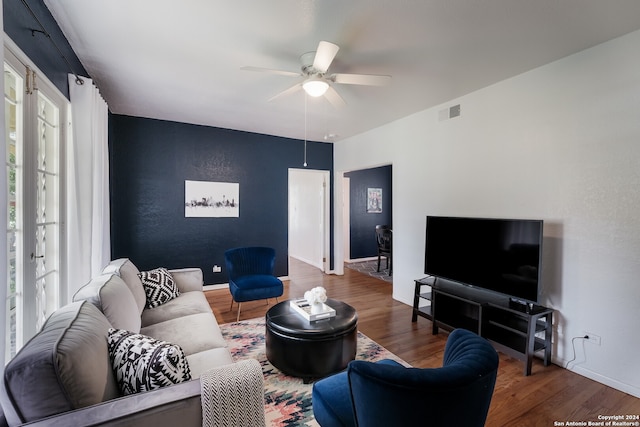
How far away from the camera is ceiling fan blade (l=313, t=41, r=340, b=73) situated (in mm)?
1931

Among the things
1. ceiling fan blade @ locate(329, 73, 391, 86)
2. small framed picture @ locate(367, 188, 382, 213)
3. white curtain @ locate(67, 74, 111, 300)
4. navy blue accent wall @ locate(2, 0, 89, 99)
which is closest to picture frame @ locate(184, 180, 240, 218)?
white curtain @ locate(67, 74, 111, 300)

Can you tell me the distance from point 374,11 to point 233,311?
3.61 metres

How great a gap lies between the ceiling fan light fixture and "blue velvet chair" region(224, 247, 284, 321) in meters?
2.32

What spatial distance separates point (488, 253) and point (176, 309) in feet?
9.81

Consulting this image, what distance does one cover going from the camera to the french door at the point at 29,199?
1677 mm

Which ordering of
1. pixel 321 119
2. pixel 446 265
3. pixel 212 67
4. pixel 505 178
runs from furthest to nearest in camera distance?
pixel 321 119 < pixel 446 265 < pixel 505 178 < pixel 212 67

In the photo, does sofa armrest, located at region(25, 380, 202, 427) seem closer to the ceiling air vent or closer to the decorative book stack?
the decorative book stack

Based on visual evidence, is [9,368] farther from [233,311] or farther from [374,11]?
[233,311]

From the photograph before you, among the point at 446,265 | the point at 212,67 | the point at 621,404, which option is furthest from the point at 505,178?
the point at 212,67

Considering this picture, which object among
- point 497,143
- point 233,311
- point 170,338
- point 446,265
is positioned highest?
point 497,143

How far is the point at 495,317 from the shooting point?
2805 millimetres

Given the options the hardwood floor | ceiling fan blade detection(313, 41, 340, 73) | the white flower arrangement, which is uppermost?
ceiling fan blade detection(313, 41, 340, 73)

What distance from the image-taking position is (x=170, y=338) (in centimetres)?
202

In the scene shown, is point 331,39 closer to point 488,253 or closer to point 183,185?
point 488,253
